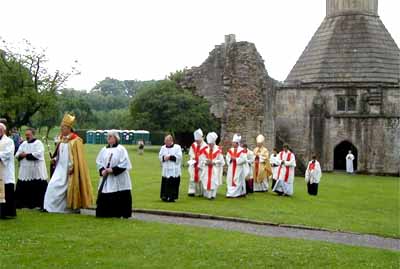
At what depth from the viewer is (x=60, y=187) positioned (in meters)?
13.3

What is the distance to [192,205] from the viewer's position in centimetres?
1644

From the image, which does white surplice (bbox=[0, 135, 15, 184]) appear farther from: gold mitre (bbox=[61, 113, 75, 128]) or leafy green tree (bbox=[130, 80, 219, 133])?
leafy green tree (bbox=[130, 80, 219, 133])

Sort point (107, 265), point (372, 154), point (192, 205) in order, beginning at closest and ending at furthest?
point (107, 265) → point (192, 205) → point (372, 154)

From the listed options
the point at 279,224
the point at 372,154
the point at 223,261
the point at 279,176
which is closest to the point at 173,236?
the point at 223,261

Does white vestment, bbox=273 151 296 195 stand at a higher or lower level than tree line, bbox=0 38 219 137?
lower

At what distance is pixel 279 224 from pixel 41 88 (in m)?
21.4

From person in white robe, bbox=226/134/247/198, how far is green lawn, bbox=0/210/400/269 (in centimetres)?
736

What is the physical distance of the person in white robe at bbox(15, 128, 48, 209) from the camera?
1437cm

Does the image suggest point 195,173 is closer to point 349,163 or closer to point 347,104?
point 349,163

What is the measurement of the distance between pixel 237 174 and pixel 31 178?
23.0 feet

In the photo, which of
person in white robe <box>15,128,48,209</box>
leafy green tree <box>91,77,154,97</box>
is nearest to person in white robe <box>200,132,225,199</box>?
person in white robe <box>15,128,48,209</box>

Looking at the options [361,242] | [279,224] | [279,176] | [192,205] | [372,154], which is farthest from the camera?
[372,154]

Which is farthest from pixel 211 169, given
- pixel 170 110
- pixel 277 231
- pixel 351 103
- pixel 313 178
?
pixel 351 103

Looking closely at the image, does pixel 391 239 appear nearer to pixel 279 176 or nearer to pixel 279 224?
pixel 279 224
